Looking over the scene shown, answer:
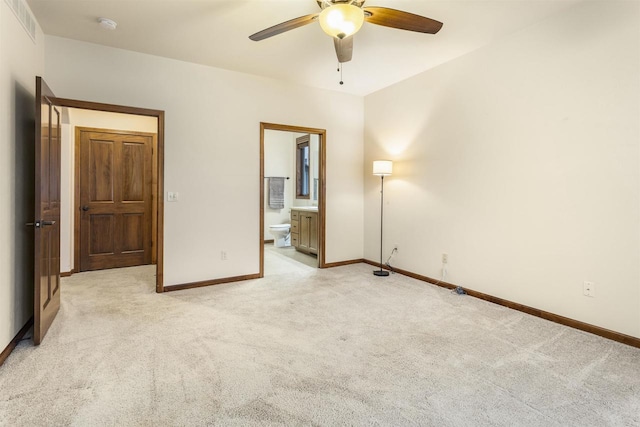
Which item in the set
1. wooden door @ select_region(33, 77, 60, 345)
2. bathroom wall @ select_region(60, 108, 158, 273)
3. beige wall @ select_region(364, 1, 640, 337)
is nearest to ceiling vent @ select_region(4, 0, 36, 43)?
wooden door @ select_region(33, 77, 60, 345)

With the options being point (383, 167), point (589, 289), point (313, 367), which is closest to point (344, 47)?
point (383, 167)

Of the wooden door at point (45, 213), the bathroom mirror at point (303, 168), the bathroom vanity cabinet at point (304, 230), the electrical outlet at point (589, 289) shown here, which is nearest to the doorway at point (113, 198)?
the wooden door at point (45, 213)

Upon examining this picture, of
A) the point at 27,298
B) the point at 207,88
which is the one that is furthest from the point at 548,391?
the point at 207,88

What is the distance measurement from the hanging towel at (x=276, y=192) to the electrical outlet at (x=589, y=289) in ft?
18.4

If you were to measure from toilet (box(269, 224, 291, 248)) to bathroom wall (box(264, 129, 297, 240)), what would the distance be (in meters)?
0.70

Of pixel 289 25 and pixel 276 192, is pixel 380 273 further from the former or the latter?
pixel 276 192

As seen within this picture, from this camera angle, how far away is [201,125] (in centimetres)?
376

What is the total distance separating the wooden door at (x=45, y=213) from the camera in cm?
226

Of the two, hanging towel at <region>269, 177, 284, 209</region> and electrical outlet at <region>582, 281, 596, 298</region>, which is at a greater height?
hanging towel at <region>269, 177, 284, 209</region>

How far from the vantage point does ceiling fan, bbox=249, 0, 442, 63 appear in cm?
195

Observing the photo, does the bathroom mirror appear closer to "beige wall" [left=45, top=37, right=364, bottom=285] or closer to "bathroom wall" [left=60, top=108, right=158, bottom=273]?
"beige wall" [left=45, top=37, right=364, bottom=285]

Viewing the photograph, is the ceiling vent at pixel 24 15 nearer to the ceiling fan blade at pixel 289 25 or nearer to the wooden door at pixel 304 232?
the ceiling fan blade at pixel 289 25

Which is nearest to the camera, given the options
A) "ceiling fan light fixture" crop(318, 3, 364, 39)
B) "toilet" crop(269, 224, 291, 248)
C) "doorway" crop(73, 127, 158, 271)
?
"ceiling fan light fixture" crop(318, 3, 364, 39)

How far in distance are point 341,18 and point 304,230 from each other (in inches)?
165
